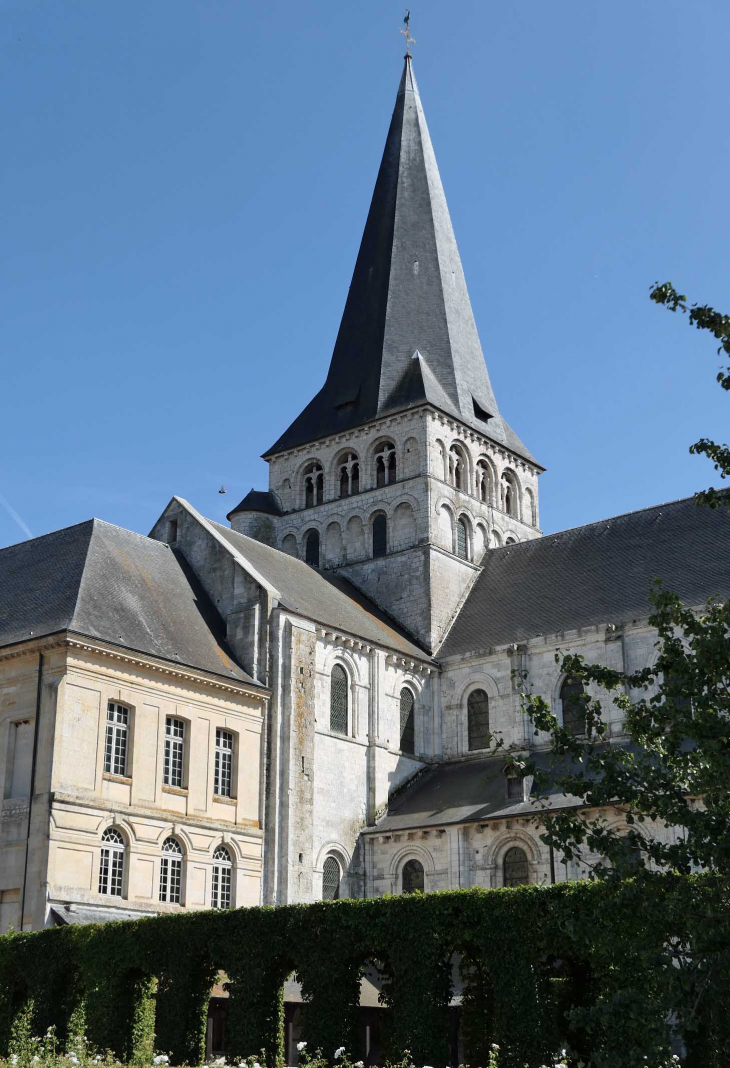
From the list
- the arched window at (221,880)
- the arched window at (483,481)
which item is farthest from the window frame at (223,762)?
the arched window at (483,481)

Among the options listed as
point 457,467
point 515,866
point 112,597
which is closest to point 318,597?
point 112,597

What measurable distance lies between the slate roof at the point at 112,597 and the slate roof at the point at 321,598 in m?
1.94

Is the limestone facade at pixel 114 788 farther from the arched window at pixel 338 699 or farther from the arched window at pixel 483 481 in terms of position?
the arched window at pixel 483 481

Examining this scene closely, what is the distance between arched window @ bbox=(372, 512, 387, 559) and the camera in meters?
39.0

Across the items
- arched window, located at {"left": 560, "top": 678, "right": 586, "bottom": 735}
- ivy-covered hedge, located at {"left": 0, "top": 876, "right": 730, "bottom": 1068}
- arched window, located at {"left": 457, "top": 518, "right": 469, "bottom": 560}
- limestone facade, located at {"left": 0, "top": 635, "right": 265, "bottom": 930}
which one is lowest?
ivy-covered hedge, located at {"left": 0, "top": 876, "right": 730, "bottom": 1068}

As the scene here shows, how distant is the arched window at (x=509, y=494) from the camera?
1677 inches

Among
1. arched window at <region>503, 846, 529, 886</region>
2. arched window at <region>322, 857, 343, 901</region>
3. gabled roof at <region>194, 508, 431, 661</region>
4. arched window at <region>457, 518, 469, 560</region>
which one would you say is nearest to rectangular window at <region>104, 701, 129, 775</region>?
gabled roof at <region>194, 508, 431, 661</region>

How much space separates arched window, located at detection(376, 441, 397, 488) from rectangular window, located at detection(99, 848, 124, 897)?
16874 mm

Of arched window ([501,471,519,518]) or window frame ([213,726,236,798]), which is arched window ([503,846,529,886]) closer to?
window frame ([213,726,236,798])

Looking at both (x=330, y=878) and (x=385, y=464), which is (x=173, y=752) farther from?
(x=385, y=464)

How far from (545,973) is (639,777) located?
6.51 meters

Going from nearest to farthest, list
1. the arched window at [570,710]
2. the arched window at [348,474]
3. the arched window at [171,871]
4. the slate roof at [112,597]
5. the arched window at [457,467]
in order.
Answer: the arched window at [171,871]
the slate roof at [112,597]
the arched window at [570,710]
the arched window at [457,467]
the arched window at [348,474]

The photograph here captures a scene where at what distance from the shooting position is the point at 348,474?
135 feet

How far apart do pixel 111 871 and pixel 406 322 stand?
23.1m
